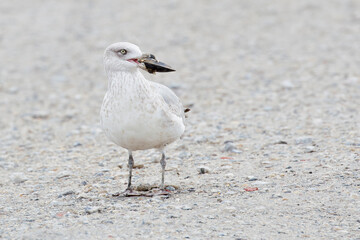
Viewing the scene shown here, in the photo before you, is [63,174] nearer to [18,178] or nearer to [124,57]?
[18,178]

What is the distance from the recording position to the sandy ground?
19.3ft

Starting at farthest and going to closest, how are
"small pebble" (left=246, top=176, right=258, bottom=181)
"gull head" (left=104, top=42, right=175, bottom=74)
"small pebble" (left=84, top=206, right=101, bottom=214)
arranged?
1. "small pebble" (left=246, top=176, right=258, bottom=181)
2. "gull head" (left=104, top=42, right=175, bottom=74)
3. "small pebble" (left=84, top=206, right=101, bottom=214)

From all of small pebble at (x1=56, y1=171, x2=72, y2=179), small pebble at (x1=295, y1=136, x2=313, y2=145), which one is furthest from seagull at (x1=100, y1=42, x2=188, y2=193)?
small pebble at (x1=295, y1=136, x2=313, y2=145)

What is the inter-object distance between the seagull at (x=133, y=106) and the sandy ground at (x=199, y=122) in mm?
696

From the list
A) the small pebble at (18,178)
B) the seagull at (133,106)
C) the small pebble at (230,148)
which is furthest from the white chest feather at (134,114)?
the small pebble at (230,148)

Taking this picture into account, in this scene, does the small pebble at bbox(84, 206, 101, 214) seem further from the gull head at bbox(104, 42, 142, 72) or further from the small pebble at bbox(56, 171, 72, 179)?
the small pebble at bbox(56, 171, 72, 179)

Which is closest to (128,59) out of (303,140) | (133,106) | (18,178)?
(133,106)

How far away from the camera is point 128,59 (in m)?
6.32

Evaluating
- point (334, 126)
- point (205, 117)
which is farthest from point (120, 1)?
point (334, 126)

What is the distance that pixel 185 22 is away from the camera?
691 inches

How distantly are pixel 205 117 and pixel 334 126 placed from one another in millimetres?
2333

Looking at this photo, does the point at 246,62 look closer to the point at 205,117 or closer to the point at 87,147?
the point at 205,117

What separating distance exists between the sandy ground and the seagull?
0.70 m

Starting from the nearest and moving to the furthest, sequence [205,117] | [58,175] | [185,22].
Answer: [58,175] → [205,117] → [185,22]
